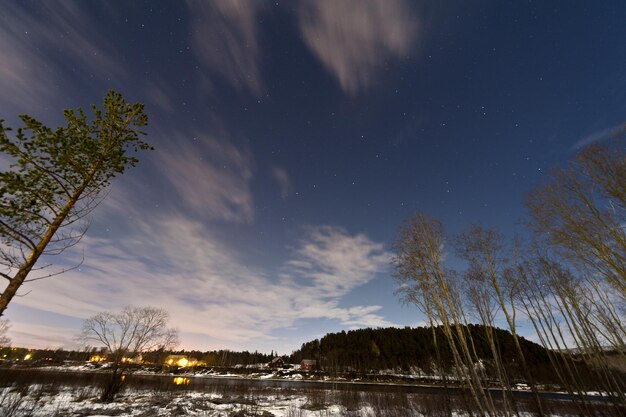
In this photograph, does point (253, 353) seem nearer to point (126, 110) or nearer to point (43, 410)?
point (43, 410)

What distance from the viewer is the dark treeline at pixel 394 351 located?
105438 mm

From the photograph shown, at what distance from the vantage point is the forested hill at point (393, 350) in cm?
10638

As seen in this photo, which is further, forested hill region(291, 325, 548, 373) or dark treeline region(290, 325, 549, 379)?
forested hill region(291, 325, 548, 373)

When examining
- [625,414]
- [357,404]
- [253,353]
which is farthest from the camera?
[253,353]

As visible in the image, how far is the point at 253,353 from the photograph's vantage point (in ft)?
595

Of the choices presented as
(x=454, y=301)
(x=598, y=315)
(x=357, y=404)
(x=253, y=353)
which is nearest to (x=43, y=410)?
(x=357, y=404)

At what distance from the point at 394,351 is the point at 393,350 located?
2.78 feet

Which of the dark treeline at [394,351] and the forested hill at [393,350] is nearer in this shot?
the dark treeline at [394,351]

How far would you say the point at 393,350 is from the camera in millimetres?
125125

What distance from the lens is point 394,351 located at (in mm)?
124312

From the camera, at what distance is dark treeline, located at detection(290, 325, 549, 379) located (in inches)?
4151

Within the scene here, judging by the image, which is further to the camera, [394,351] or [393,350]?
[393,350]

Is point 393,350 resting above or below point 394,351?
above

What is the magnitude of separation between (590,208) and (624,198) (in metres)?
1.91
